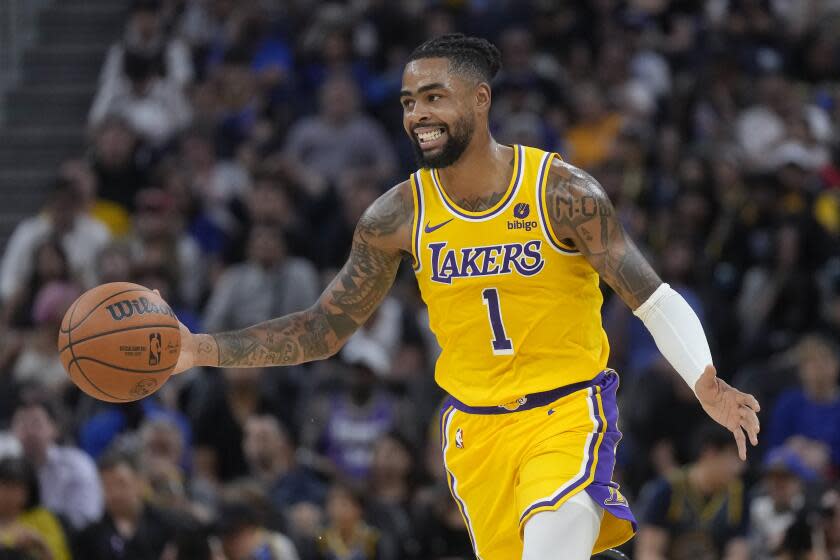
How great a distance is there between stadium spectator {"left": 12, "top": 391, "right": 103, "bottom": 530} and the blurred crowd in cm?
2

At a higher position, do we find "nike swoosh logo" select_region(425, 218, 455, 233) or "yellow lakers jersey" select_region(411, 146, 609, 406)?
"nike swoosh logo" select_region(425, 218, 455, 233)

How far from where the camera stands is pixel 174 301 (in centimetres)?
1312

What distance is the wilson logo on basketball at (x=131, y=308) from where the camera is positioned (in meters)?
6.40

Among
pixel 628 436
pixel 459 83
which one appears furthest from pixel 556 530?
pixel 628 436

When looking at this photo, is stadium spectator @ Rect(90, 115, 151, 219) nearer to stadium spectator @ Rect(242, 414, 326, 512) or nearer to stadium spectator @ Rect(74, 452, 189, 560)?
stadium spectator @ Rect(242, 414, 326, 512)

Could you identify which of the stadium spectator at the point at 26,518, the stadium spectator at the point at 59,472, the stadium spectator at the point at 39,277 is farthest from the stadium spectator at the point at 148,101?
the stadium spectator at the point at 26,518

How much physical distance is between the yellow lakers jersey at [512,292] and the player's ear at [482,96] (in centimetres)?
28

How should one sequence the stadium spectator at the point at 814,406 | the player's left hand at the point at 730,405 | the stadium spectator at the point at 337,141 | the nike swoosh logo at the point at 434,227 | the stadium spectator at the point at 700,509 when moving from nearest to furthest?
the player's left hand at the point at 730,405
the nike swoosh logo at the point at 434,227
the stadium spectator at the point at 700,509
the stadium spectator at the point at 814,406
the stadium spectator at the point at 337,141

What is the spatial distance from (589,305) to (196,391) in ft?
21.2

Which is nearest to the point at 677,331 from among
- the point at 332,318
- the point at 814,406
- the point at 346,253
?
the point at 332,318

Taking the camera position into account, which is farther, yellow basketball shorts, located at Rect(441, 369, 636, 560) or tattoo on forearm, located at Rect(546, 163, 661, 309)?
tattoo on forearm, located at Rect(546, 163, 661, 309)

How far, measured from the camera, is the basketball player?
245 inches

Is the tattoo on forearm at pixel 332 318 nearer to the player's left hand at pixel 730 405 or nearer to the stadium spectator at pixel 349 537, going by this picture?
the player's left hand at pixel 730 405

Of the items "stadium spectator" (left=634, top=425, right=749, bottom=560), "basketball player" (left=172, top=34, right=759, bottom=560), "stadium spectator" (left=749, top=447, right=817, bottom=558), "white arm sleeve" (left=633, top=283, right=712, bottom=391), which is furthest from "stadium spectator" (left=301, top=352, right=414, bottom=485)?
"white arm sleeve" (left=633, top=283, right=712, bottom=391)
